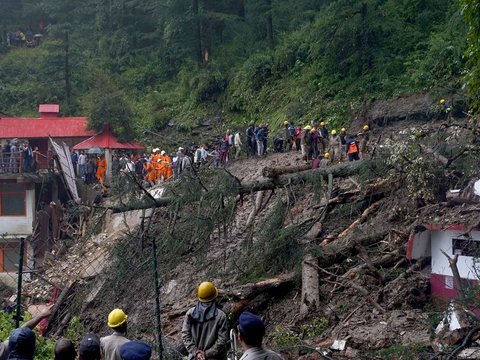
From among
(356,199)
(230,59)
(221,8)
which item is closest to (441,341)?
(356,199)

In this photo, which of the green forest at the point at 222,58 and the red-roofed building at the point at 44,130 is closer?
the green forest at the point at 222,58

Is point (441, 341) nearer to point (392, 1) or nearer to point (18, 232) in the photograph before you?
point (18, 232)

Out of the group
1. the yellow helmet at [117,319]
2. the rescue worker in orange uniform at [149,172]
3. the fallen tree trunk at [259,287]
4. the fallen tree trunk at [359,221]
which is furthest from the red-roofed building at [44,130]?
the yellow helmet at [117,319]

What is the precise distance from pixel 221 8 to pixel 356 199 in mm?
33892

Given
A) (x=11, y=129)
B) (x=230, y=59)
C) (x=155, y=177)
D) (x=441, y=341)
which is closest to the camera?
(x=441, y=341)

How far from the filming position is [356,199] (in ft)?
49.0

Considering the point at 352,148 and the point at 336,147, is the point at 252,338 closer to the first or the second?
the point at 352,148

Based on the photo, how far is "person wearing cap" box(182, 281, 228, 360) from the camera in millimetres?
7090

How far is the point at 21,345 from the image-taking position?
542 centimetres

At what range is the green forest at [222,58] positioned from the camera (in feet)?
105

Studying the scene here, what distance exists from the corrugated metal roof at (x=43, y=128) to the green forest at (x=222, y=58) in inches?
40.6

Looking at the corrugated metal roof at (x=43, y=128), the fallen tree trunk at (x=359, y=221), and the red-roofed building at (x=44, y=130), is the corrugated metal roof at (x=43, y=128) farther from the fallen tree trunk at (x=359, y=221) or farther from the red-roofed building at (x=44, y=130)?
the fallen tree trunk at (x=359, y=221)

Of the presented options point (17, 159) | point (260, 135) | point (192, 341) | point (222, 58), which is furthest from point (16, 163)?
point (192, 341)

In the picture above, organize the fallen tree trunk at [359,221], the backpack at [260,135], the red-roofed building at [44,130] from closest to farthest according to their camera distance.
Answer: the fallen tree trunk at [359,221] < the backpack at [260,135] < the red-roofed building at [44,130]
